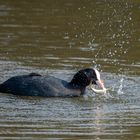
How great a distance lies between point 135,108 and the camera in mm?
12898

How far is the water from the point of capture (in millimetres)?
11602

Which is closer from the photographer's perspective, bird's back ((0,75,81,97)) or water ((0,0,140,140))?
water ((0,0,140,140))

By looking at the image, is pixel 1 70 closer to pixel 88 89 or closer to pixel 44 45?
pixel 88 89

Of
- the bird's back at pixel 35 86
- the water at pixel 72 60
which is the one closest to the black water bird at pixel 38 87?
the bird's back at pixel 35 86

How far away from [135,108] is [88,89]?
2.16 m

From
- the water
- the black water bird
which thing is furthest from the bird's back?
the water

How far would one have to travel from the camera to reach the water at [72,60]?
1160 cm

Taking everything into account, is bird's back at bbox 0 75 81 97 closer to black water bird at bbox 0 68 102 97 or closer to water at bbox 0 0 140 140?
black water bird at bbox 0 68 102 97

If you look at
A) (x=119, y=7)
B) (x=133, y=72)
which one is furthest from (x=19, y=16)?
(x=133, y=72)

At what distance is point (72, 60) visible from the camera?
1653cm

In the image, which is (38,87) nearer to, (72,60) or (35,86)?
(35,86)

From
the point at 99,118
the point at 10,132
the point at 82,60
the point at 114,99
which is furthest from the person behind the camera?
the point at 82,60

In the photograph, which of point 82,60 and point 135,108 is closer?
point 135,108

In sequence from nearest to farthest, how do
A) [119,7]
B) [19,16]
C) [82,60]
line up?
[82,60], [19,16], [119,7]
